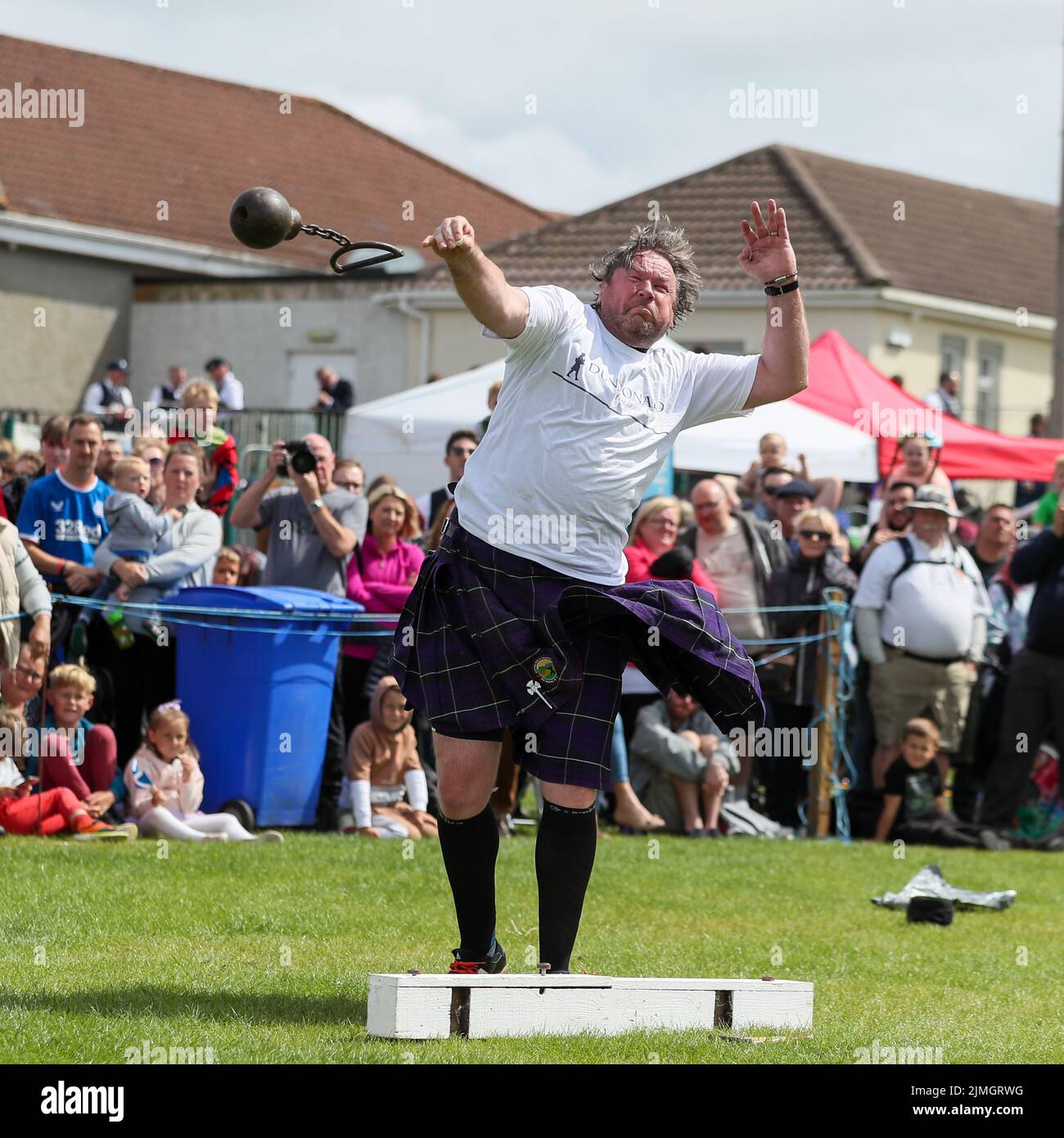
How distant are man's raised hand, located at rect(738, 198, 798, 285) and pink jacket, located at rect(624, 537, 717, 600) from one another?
4423mm

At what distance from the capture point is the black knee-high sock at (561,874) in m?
4.97

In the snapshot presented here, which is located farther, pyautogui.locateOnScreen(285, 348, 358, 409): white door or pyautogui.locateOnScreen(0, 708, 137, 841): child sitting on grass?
pyautogui.locateOnScreen(285, 348, 358, 409): white door

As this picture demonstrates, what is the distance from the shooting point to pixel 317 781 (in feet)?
30.8

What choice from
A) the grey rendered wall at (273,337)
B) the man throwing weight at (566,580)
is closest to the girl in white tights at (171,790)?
the man throwing weight at (566,580)

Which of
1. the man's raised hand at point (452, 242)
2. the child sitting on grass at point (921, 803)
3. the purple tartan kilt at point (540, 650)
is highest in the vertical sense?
the man's raised hand at point (452, 242)

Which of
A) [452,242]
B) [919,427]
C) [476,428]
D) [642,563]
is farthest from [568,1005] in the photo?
[919,427]

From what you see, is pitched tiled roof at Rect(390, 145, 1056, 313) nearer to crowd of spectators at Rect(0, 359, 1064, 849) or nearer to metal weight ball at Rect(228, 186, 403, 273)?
crowd of spectators at Rect(0, 359, 1064, 849)

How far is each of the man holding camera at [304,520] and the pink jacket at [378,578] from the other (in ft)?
0.24

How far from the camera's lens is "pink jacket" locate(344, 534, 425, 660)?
32.6 feet

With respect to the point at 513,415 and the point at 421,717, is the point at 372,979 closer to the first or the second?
the point at 513,415

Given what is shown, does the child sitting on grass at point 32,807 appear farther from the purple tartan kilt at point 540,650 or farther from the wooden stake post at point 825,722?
the wooden stake post at point 825,722

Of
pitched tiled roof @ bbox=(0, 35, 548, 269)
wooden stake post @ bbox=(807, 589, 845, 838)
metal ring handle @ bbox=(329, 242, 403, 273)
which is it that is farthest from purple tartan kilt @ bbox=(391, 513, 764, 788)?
pitched tiled roof @ bbox=(0, 35, 548, 269)
